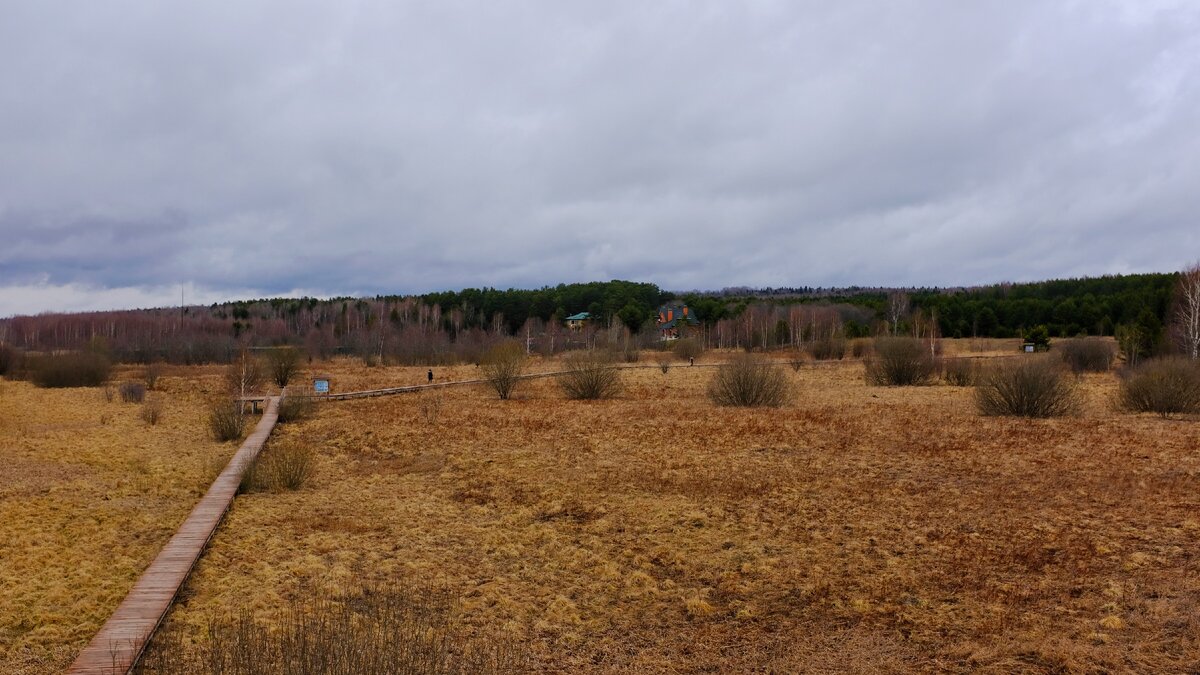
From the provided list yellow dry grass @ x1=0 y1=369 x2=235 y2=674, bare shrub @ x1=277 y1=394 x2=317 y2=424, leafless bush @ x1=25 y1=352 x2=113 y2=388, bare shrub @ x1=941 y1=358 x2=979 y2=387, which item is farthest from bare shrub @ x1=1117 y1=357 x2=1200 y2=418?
leafless bush @ x1=25 y1=352 x2=113 y2=388

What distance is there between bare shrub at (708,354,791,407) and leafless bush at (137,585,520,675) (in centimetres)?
1559

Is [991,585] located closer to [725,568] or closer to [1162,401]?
[725,568]

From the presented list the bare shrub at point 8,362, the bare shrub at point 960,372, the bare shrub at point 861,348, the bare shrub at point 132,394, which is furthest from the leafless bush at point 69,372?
the bare shrub at point 861,348

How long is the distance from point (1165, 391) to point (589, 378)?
15204mm

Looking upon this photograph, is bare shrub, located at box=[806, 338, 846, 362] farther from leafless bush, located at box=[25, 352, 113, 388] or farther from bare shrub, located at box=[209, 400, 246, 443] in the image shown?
leafless bush, located at box=[25, 352, 113, 388]

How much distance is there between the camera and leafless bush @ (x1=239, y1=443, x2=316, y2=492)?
11195 mm

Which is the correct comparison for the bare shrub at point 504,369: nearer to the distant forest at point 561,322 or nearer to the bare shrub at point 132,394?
the bare shrub at point 132,394

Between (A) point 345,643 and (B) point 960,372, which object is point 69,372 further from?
(B) point 960,372

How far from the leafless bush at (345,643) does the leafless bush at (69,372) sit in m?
32.2

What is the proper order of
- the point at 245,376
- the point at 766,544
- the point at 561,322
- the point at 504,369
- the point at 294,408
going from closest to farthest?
the point at 766,544, the point at 294,408, the point at 504,369, the point at 245,376, the point at 561,322

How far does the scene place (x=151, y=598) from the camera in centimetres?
618

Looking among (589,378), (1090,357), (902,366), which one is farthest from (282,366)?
(1090,357)

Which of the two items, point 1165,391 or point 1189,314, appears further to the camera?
point 1189,314

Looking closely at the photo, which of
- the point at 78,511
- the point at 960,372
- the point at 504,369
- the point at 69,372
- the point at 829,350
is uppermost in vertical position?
the point at 829,350
